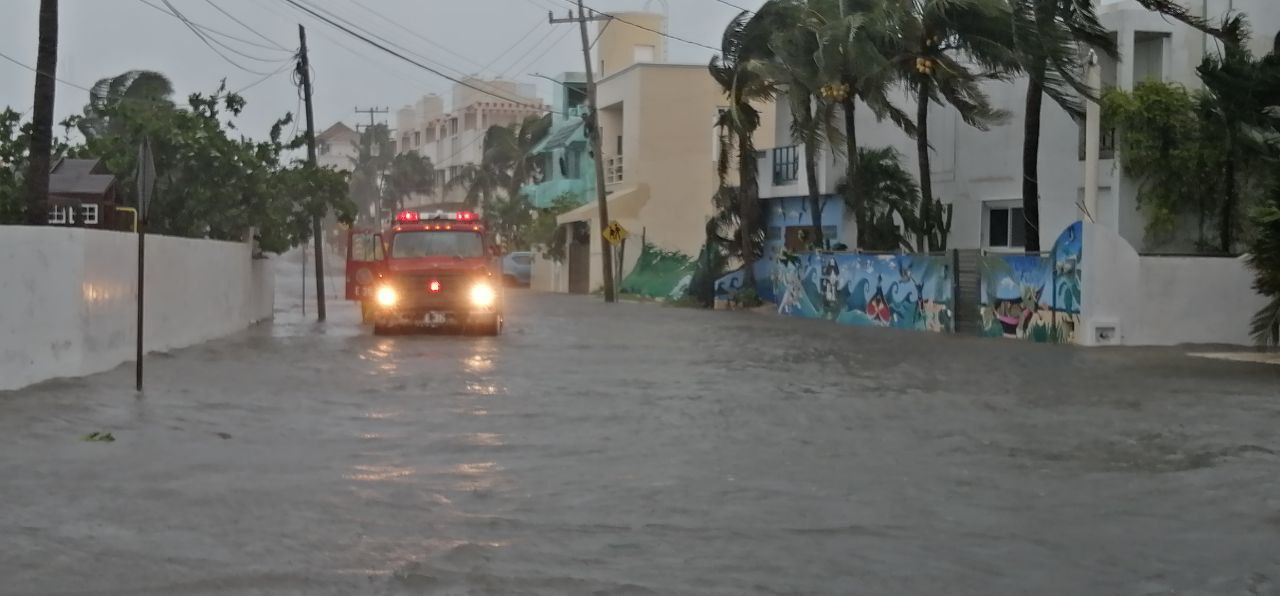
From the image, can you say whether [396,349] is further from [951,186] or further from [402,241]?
[951,186]

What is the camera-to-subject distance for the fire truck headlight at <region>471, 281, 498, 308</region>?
2736 cm

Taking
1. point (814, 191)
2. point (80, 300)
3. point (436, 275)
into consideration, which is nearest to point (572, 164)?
point (814, 191)

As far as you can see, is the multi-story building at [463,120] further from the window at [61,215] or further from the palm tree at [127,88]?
the window at [61,215]

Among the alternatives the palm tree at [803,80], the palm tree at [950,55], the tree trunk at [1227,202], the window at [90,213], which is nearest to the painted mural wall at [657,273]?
the palm tree at [803,80]

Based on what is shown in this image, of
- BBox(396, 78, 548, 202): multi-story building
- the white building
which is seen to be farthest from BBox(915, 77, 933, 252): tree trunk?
BBox(396, 78, 548, 202): multi-story building

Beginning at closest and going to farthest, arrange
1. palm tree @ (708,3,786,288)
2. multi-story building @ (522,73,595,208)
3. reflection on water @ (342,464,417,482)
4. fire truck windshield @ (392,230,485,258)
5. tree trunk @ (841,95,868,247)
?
reflection on water @ (342,464,417,482) → fire truck windshield @ (392,230,485,258) → tree trunk @ (841,95,868,247) → palm tree @ (708,3,786,288) → multi-story building @ (522,73,595,208)

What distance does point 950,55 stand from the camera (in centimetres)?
3375

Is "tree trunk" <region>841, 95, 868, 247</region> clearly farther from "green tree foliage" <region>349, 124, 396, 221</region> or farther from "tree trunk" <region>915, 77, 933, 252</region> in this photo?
"green tree foliage" <region>349, 124, 396, 221</region>

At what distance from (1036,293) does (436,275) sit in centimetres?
1089

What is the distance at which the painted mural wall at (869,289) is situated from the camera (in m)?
31.0

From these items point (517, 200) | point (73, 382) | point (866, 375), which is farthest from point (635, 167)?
point (73, 382)

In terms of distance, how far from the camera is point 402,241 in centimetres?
2808

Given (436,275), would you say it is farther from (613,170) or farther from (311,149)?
(613,170)

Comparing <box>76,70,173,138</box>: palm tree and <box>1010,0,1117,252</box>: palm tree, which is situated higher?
<box>76,70,173,138</box>: palm tree
